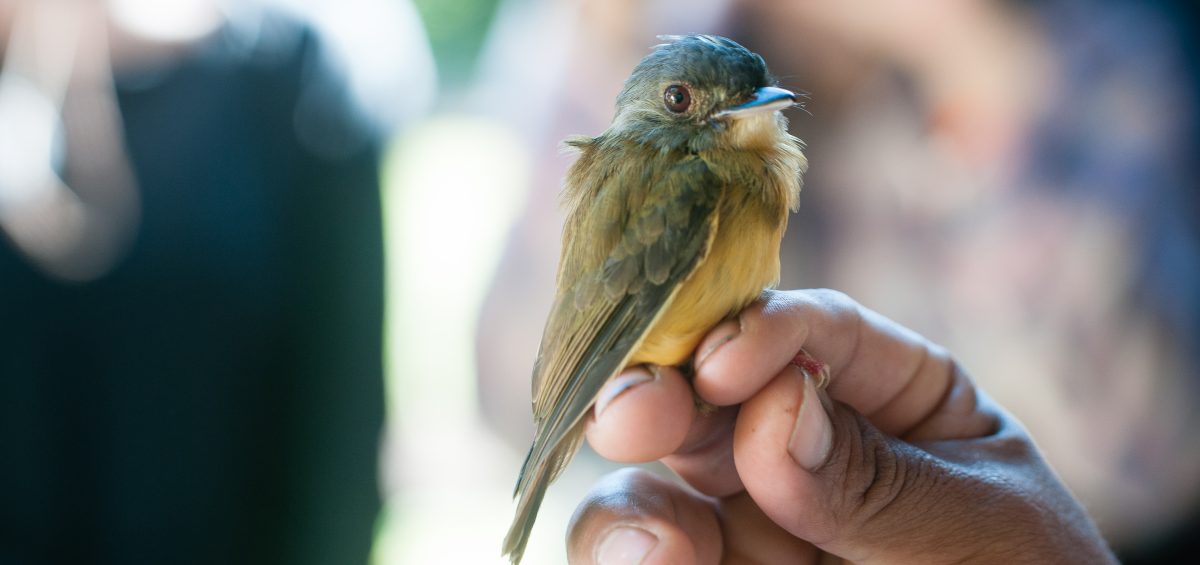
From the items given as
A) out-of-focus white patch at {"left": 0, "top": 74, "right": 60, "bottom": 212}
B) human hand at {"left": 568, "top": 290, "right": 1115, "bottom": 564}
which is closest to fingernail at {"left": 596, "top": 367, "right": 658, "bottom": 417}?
human hand at {"left": 568, "top": 290, "right": 1115, "bottom": 564}

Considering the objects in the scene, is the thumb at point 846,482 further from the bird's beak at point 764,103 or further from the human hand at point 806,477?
the bird's beak at point 764,103

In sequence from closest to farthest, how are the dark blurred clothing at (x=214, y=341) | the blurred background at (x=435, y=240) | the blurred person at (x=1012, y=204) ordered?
the dark blurred clothing at (x=214, y=341)
the blurred background at (x=435, y=240)
the blurred person at (x=1012, y=204)

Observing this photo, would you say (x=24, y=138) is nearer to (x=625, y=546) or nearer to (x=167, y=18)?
(x=167, y=18)

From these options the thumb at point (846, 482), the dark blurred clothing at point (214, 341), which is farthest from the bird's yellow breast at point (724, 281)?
the dark blurred clothing at point (214, 341)

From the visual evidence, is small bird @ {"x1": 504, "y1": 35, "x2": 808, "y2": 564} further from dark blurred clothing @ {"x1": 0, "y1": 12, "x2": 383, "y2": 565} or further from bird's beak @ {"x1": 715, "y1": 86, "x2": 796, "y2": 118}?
dark blurred clothing @ {"x1": 0, "y1": 12, "x2": 383, "y2": 565}

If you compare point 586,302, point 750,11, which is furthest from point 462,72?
point 586,302

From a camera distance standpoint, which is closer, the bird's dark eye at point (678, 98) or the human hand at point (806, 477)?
the human hand at point (806, 477)

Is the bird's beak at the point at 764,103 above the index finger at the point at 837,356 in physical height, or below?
above
